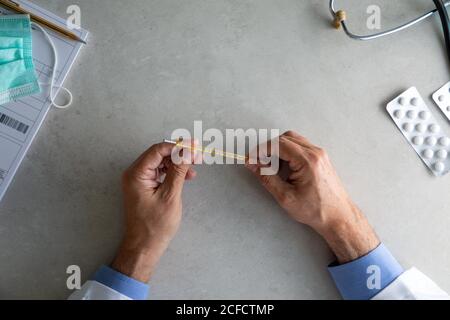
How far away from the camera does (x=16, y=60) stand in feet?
2.99

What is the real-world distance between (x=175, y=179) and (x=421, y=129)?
0.62 meters

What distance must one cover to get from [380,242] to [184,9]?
0.75 meters

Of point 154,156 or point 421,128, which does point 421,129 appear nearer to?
point 421,128

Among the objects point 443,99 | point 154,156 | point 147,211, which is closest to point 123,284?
point 147,211

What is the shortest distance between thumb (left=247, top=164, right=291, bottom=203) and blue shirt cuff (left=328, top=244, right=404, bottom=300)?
0.21m

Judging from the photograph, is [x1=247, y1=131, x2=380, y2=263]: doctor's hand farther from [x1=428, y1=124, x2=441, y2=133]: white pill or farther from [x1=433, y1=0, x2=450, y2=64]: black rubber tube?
[x1=433, y1=0, x2=450, y2=64]: black rubber tube

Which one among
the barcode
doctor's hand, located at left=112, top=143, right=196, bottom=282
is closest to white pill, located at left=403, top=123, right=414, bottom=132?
doctor's hand, located at left=112, top=143, right=196, bottom=282

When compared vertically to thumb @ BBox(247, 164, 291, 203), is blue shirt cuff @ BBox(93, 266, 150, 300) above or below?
below

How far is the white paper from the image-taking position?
902 mm

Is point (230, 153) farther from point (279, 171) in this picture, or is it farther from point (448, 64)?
point (448, 64)

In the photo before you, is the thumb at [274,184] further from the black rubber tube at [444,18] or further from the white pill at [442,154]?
the black rubber tube at [444,18]

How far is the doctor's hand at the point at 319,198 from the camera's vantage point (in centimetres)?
85
